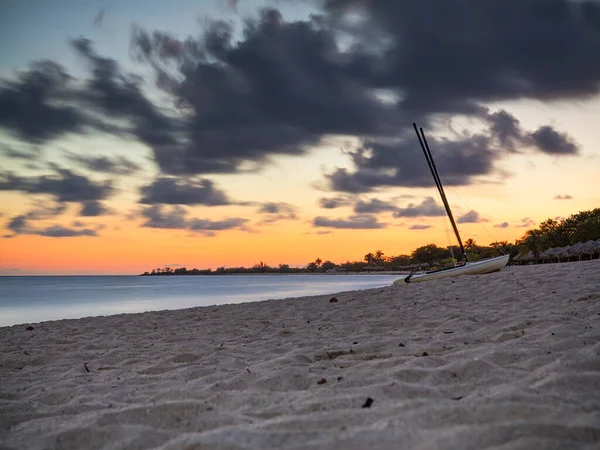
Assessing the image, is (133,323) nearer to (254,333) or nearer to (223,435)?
(254,333)

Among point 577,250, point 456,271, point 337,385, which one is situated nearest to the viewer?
point 337,385

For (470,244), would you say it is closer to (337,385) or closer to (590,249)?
(590,249)

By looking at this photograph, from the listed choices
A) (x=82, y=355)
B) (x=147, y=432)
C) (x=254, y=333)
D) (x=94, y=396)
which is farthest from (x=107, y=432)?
(x=254, y=333)

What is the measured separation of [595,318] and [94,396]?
414 cm

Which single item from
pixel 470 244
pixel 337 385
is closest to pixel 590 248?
pixel 337 385

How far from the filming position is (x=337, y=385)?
291 centimetres

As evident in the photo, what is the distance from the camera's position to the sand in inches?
81.9

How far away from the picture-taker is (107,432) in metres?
2.42

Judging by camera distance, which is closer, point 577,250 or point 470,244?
point 577,250

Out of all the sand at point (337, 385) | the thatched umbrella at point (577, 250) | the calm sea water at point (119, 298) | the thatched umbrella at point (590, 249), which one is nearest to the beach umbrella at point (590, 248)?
the thatched umbrella at point (590, 249)

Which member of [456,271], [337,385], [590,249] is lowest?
[590,249]

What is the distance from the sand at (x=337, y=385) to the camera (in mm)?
2080

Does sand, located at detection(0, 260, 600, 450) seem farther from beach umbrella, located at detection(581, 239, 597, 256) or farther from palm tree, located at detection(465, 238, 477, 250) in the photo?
palm tree, located at detection(465, 238, 477, 250)

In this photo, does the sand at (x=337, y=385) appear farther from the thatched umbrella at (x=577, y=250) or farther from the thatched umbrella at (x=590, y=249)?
the thatched umbrella at (x=577, y=250)
